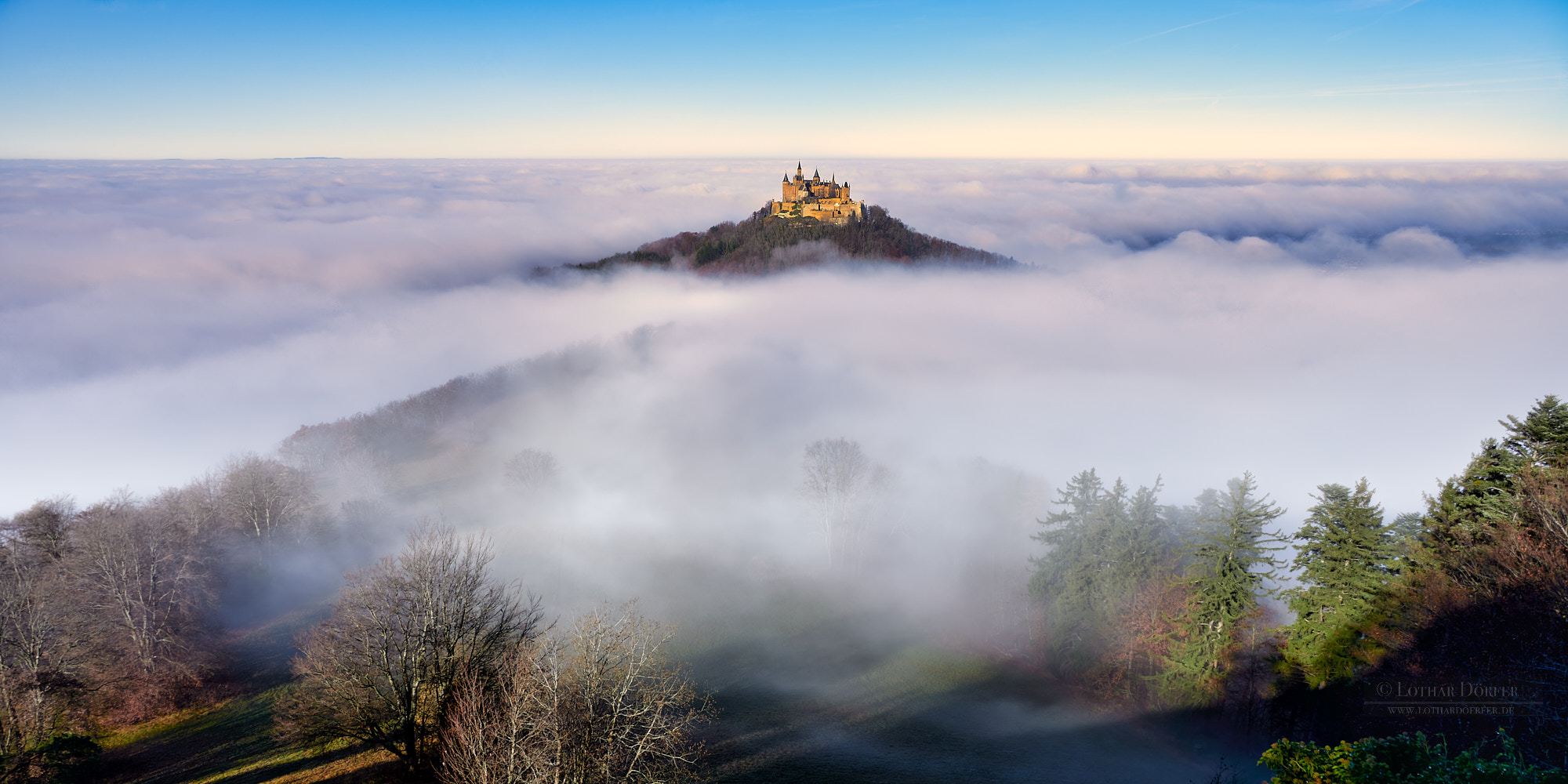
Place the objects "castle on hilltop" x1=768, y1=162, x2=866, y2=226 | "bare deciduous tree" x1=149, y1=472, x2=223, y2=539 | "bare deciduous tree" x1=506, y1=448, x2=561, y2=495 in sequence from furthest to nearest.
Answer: "castle on hilltop" x1=768, y1=162, x2=866, y2=226 < "bare deciduous tree" x1=506, y1=448, x2=561, y2=495 < "bare deciduous tree" x1=149, y1=472, x2=223, y2=539

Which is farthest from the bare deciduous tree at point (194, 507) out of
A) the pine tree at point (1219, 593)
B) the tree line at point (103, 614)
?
the pine tree at point (1219, 593)

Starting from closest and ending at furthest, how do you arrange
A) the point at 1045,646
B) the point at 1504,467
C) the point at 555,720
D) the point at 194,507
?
the point at 555,720 → the point at 1504,467 → the point at 1045,646 → the point at 194,507

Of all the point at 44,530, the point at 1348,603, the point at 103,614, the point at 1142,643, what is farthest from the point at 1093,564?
the point at 44,530

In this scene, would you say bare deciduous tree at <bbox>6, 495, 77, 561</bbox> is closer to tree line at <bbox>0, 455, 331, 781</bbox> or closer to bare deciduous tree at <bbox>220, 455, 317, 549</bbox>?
tree line at <bbox>0, 455, 331, 781</bbox>

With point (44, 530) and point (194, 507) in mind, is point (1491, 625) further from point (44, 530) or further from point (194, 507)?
point (194, 507)

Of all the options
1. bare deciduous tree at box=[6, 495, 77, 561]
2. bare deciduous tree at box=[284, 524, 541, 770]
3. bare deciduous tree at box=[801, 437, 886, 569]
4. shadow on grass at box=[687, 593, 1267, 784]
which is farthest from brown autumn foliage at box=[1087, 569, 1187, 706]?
bare deciduous tree at box=[6, 495, 77, 561]
